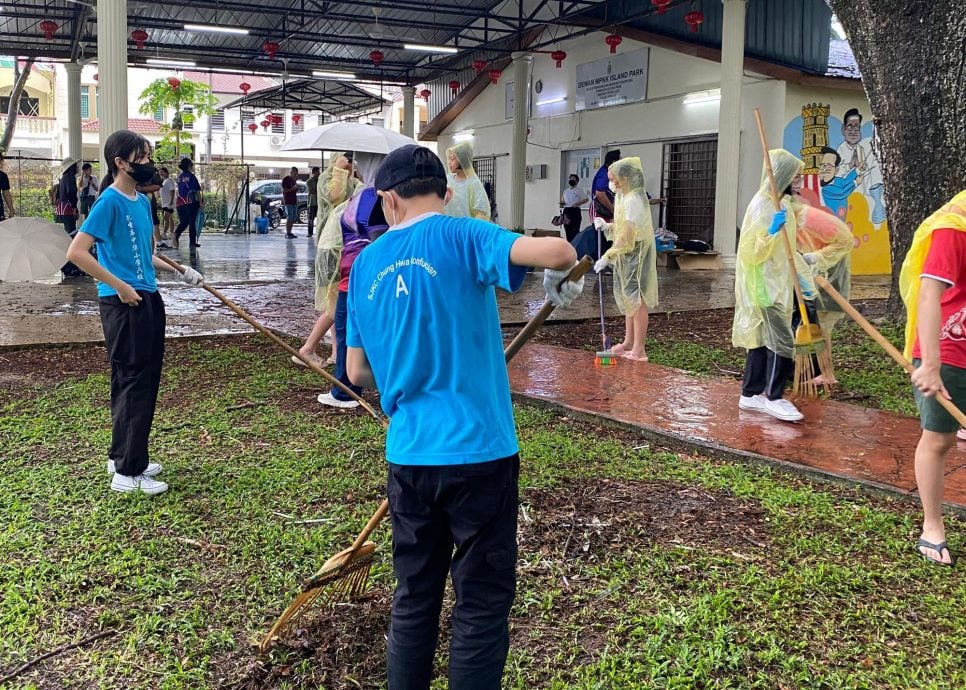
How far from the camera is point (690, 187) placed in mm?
16891

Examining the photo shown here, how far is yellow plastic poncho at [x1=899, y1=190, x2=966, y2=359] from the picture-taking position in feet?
9.67

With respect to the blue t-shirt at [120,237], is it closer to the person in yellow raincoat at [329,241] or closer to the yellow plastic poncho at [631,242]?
the person in yellow raincoat at [329,241]

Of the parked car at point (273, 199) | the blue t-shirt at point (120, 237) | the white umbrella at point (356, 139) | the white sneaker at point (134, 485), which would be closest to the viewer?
the blue t-shirt at point (120, 237)

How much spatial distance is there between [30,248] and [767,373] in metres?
4.35

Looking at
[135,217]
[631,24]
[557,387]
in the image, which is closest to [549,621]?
[135,217]

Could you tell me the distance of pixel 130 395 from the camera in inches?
151

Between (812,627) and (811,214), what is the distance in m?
3.57

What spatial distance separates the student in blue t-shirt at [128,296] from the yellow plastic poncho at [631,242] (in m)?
3.77

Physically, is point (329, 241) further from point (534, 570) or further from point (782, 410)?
point (534, 570)

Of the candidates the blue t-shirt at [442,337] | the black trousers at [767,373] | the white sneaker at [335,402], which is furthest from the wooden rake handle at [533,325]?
the black trousers at [767,373]

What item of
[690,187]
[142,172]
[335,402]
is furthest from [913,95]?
[690,187]

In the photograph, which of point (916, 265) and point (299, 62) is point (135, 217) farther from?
point (299, 62)

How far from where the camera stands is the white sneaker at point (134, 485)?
3.91m

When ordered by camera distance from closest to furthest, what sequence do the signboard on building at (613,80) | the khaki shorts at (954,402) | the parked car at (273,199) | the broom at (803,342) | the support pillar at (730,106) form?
1. the khaki shorts at (954,402)
2. the broom at (803,342)
3. the support pillar at (730,106)
4. the signboard on building at (613,80)
5. the parked car at (273,199)
